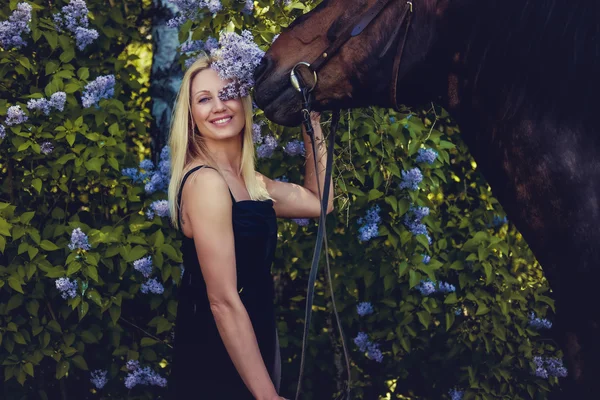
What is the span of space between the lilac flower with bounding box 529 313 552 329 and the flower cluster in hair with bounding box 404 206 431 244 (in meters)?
0.79

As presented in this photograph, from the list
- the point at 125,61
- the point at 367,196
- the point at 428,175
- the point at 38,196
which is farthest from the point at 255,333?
the point at 125,61

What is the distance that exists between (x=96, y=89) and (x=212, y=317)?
5.06ft

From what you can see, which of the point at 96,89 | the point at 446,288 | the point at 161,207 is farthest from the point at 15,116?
the point at 446,288

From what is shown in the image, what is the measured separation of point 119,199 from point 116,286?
19.1 inches

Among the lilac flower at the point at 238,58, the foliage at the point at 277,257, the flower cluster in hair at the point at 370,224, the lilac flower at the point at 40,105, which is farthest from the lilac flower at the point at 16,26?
the flower cluster in hair at the point at 370,224

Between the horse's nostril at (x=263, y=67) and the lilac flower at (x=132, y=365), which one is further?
the lilac flower at (x=132, y=365)

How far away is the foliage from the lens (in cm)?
334

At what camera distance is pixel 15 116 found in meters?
3.27

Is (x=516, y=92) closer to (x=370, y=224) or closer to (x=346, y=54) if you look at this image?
(x=346, y=54)

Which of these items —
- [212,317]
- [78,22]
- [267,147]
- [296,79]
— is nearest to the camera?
[296,79]

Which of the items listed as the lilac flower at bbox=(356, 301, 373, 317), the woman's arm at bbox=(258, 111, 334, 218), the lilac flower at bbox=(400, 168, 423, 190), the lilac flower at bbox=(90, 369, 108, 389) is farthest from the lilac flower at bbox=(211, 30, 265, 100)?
the lilac flower at bbox=(90, 369, 108, 389)

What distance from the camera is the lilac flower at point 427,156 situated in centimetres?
329

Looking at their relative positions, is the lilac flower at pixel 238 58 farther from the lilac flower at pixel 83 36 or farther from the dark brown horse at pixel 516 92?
the lilac flower at pixel 83 36

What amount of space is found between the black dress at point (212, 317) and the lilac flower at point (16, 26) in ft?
4.79
